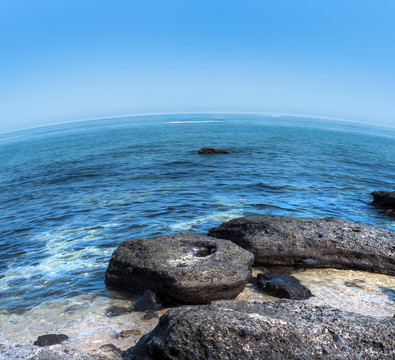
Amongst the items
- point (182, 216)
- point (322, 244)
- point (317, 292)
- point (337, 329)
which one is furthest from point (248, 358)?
point (182, 216)

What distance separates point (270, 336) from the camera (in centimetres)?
388

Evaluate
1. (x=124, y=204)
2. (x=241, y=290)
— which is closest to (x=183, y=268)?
(x=241, y=290)

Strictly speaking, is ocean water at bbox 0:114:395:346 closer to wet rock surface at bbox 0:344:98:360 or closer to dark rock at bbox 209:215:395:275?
dark rock at bbox 209:215:395:275

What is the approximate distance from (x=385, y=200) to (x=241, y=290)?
1137 centimetres

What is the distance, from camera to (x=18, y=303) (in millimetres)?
7254

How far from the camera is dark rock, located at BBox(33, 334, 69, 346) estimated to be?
5.32 meters

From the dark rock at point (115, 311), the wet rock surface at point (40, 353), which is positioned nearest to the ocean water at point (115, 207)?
the dark rock at point (115, 311)

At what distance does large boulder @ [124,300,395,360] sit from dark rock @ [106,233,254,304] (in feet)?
6.27

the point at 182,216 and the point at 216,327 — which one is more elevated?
the point at 216,327

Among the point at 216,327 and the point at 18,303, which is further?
the point at 18,303

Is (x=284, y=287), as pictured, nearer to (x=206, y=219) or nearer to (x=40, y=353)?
(x=40, y=353)

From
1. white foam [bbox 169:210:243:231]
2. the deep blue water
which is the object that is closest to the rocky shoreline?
the deep blue water

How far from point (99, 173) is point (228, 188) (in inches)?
456

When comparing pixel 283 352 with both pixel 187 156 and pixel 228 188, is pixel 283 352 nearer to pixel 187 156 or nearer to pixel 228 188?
pixel 228 188
